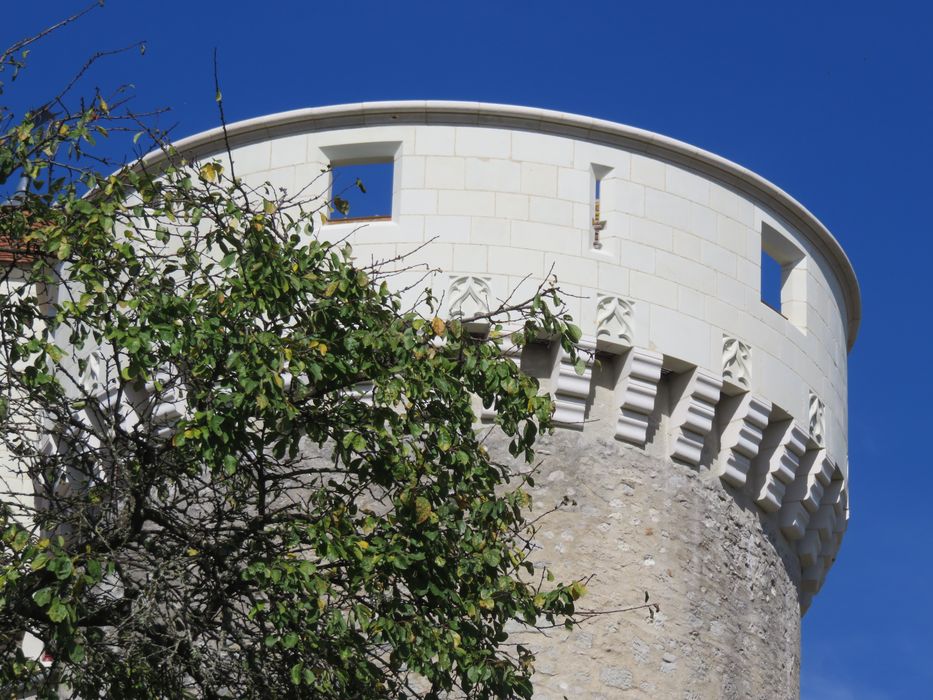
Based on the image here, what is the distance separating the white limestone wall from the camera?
1317 cm

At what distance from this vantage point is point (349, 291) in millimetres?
9445

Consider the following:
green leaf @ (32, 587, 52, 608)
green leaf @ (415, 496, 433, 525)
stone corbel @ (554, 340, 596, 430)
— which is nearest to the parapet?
stone corbel @ (554, 340, 596, 430)

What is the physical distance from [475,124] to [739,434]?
111 inches

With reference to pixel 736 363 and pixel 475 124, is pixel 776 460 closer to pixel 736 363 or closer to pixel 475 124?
pixel 736 363

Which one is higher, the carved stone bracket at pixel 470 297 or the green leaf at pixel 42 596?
the carved stone bracket at pixel 470 297

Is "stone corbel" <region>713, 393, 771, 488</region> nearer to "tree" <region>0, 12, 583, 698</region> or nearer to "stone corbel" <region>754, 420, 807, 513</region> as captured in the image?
"stone corbel" <region>754, 420, 807, 513</region>

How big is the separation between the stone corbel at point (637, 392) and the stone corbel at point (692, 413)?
27 centimetres

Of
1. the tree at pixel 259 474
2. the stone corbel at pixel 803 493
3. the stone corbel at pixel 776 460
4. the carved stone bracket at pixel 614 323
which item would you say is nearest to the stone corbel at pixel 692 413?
the carved stone bracket at pixel 614 323

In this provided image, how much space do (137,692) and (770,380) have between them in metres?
6.29

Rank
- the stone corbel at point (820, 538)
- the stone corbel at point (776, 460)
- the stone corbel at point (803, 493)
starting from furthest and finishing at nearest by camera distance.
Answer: the stone corbel at point (820, 538) → the stone corbel at point (803, 493) → the stone corbel at point (776, 460)

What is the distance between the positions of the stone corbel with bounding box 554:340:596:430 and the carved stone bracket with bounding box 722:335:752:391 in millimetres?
1108

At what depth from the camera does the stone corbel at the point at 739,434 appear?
44.9 ft

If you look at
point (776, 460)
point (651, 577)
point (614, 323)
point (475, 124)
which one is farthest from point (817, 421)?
point (475, 124)

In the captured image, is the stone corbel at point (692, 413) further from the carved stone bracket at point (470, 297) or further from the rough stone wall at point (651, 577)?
the carved stone bracket at point (470, 297)
